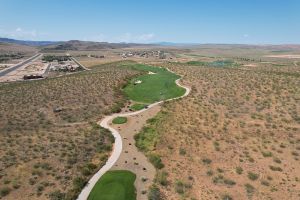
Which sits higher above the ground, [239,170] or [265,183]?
[239,170]

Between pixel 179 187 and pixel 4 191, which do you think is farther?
pixel 179 187

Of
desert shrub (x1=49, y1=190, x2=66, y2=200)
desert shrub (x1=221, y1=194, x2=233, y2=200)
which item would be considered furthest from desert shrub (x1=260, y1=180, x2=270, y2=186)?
desert shrub (x1=49, y1=190, x2=66, y2=200)

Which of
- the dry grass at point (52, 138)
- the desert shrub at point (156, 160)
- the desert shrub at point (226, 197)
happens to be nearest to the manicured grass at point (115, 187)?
the dry grass at point (52, 138)

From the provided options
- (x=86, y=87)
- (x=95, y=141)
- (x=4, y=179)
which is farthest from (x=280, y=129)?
(x=86, y=87)

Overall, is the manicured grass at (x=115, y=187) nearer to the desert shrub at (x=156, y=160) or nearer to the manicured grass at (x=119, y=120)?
the desert shrub at (x=156, y=160)

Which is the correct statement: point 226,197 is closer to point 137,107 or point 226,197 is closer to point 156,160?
point 156,160

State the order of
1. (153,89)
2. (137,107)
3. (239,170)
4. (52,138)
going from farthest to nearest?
(153,89), (137,107), (52,138), (239,170)

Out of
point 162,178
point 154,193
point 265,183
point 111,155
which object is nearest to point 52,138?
point 111,155

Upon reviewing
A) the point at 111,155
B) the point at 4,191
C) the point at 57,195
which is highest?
the point at 4,191

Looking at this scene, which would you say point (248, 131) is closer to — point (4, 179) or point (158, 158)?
point (158, 158)
